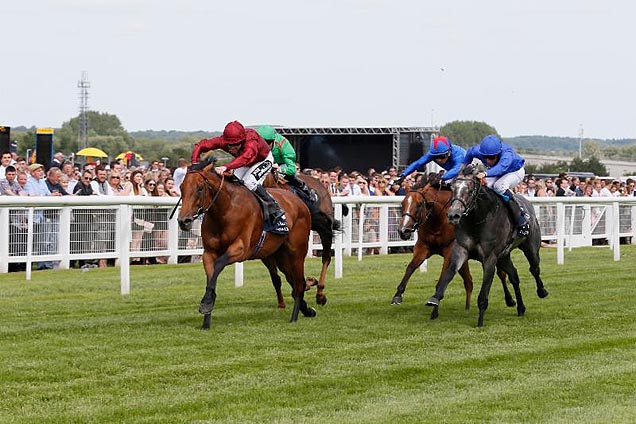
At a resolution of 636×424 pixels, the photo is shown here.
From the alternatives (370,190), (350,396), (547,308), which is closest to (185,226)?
(350,396)

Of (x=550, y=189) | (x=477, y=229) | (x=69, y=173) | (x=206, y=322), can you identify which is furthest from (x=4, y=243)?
(x=550, y=189)

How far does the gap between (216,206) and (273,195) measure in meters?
0.96

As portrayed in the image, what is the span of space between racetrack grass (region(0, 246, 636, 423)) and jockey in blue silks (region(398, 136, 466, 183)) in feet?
4.51

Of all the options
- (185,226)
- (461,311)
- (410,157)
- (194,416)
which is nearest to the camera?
(194,416)

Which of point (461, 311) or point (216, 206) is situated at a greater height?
point (216, 206)

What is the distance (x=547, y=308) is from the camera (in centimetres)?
1146

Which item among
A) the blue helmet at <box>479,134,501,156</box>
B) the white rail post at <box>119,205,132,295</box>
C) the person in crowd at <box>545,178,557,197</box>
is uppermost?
the blue helmet at <box>479,134,501,156</box>

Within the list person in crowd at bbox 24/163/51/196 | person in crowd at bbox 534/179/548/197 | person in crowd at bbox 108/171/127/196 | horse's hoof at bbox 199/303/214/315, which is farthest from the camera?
person in crowd at bbox 534/179/548/197

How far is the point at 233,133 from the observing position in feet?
33.6

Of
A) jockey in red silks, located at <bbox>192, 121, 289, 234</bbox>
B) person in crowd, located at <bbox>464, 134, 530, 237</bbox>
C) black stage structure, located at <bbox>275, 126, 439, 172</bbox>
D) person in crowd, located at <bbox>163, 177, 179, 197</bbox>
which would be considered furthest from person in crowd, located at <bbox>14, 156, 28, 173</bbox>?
black stage structure, located at <bbox>275, 126, 439, 172</bbox>

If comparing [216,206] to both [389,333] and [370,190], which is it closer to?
[389,333]

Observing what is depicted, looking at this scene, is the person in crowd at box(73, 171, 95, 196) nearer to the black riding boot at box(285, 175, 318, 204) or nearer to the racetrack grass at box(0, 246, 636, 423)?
the racetrack grass at box(0, 246, 636, 423)

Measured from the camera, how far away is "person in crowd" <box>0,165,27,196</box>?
14066 millimetres

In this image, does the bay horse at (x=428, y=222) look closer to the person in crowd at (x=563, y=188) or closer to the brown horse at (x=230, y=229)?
the brown horse at (x=230, y=229)
